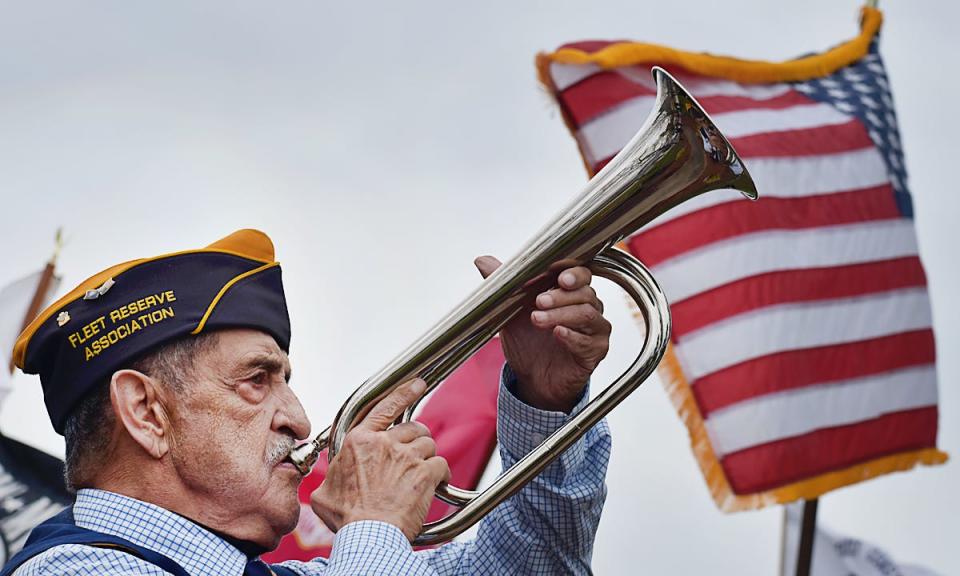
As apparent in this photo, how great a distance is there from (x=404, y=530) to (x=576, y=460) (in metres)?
0.70

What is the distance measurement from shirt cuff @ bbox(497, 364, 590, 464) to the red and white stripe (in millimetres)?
5265

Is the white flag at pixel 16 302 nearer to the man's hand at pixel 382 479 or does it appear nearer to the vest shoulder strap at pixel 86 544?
the vest shoulder strap at pixel 86 544

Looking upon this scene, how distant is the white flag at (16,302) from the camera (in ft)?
31.0

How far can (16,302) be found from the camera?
9.58 metres

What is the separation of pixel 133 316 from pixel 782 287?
627 cm

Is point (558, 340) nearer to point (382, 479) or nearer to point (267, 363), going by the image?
point (382, 479)

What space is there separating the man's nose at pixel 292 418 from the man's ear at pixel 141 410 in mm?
255

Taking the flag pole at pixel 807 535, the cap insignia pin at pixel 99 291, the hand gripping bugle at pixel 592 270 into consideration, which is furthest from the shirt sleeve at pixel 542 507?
the flag pole at pixel 807 535

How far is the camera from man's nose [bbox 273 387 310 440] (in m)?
3.44

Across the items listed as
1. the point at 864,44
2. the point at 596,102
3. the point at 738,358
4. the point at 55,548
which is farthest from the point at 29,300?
the point at 55,548

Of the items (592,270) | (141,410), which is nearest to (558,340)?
(592,270)

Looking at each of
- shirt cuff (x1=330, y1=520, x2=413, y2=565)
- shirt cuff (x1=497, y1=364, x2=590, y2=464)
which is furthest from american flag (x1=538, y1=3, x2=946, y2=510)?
shirt cuff (x1=330, y1=520, x2=413, y2=565)

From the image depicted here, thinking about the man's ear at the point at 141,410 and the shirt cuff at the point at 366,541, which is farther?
the man's ear at the point at 141,410

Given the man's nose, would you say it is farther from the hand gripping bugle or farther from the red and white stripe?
the red and white stripe
